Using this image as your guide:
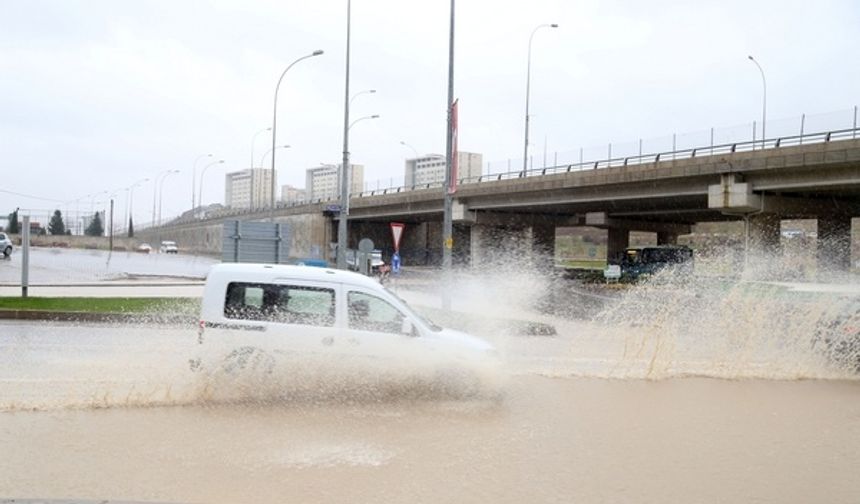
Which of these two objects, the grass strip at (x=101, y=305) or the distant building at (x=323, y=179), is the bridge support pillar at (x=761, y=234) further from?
the distant building at (x=323, y=179)

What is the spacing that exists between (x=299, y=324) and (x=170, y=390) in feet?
5.19

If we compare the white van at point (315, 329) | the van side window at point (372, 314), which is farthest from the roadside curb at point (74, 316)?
the van side window at point (372, 314)

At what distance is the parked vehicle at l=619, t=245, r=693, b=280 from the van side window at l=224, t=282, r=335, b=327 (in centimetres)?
3284

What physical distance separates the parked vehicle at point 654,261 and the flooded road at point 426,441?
2985cm

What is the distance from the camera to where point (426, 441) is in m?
7.00

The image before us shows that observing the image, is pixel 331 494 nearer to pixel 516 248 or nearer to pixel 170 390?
pixel 170 390

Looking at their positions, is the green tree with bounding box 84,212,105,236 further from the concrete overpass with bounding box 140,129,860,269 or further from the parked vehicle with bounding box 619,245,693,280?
the parked vehicle with bounding box 619,245,693,280

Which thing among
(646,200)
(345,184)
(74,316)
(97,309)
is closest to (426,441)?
(74,316)

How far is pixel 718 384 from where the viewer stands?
1043cm

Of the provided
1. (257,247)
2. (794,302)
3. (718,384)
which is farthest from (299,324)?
(257,247)

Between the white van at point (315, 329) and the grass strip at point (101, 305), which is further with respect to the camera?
the grass strip at point (101, 305)

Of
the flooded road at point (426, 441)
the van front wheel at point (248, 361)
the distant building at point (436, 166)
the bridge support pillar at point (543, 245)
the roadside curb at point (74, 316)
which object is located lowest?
the flooded road at point (426, 441)

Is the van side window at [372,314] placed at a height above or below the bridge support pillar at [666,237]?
below

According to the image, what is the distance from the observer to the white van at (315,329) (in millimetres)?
8391
